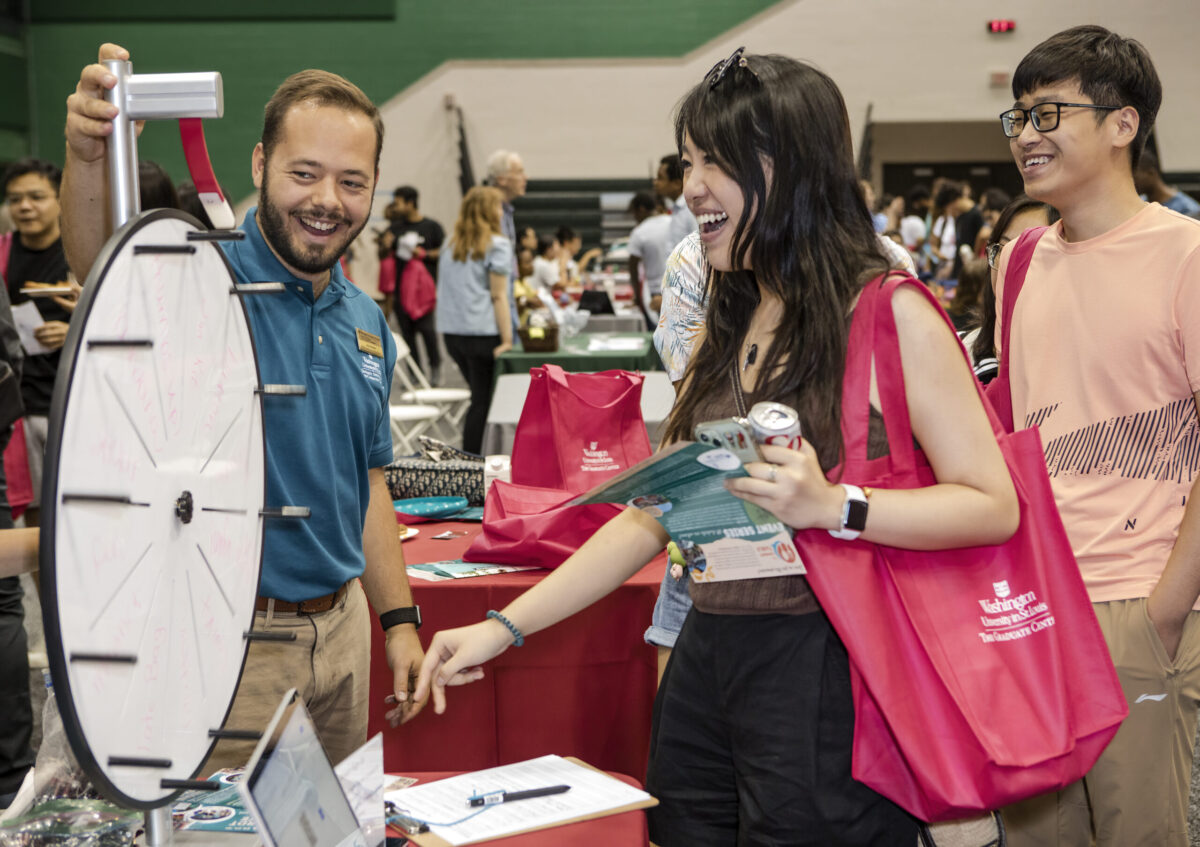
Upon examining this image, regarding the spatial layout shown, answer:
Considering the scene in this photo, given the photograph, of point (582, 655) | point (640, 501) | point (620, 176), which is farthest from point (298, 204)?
point (620, 176)

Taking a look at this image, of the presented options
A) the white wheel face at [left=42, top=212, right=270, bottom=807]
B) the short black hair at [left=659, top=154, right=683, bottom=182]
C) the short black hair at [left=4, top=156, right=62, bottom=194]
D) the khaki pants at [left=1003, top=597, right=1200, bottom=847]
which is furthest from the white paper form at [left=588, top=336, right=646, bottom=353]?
the white wheel face at [left=42, top=212, right=270, bottom=807]

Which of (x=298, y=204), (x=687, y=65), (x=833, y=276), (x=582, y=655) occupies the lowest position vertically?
(x=582, y=655)

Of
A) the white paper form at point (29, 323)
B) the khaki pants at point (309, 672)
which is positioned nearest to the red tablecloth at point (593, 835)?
the khaki pants at point (309, 672)

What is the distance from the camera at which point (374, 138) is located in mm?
1591

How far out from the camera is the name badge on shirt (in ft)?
5.44

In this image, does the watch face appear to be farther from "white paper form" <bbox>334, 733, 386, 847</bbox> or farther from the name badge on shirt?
the name badge on shirt

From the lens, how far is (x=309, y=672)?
1.57 metres

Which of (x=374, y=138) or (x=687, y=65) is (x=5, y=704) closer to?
(x=374, y=138)

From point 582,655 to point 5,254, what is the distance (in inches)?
111

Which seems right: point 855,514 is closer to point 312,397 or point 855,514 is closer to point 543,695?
point 312,397

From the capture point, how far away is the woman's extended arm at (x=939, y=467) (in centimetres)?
109

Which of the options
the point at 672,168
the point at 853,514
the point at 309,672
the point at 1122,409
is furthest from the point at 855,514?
the point at 672,168

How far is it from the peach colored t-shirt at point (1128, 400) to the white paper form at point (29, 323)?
2.97 meters

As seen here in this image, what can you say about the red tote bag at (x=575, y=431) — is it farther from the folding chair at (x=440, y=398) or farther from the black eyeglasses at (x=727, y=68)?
the folding chair at (x=440, y=398)
